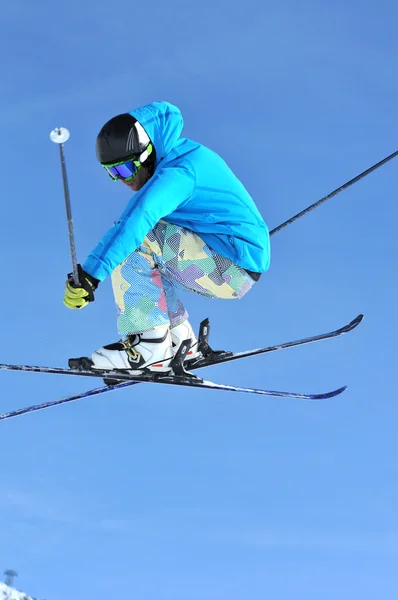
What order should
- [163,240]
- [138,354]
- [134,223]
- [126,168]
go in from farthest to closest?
[138,354], [163,240], [126,168], [134,223]

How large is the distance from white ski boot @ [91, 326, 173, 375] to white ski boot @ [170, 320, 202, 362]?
1.09 ft

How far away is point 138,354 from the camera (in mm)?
10336

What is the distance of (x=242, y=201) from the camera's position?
32.8 feet

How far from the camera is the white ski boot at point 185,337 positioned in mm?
10773

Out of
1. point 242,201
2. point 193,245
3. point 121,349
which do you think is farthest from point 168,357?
point 242,201

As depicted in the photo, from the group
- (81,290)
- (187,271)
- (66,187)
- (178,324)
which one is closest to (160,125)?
(66,187)

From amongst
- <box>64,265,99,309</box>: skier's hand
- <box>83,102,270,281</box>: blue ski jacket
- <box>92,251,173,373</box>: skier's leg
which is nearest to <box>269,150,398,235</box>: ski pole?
<box>83,102,270,281</box>: blue ski jacket

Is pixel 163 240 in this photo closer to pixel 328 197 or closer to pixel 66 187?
pixel 66 187

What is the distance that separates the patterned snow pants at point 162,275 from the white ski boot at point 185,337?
417mm

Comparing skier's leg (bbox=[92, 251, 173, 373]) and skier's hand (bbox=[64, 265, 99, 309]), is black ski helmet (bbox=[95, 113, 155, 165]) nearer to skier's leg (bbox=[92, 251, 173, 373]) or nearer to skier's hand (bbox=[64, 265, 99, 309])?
skier's leg (bbox=[92, 251, 173, 373])

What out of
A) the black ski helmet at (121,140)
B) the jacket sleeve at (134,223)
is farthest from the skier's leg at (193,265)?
the black ski helmet at (121,140)

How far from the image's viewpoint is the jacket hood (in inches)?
376

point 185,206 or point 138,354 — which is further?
point 138,354

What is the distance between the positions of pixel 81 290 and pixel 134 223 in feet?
2.69
